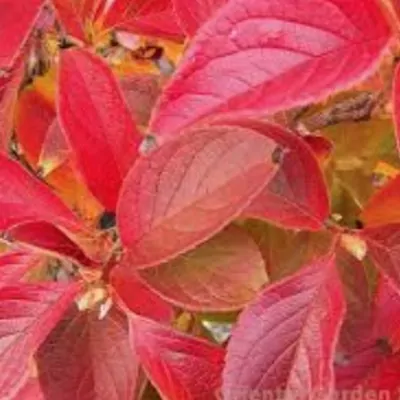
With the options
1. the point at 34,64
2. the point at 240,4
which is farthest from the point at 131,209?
the point at 34,64

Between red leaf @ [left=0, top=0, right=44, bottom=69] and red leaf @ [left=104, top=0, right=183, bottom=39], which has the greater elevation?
red leaf @ [left=0, top=0, right=44, bottom=69]

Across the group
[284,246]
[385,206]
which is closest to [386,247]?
[385,206]

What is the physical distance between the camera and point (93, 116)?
607mm

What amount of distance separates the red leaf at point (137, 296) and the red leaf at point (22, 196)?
0.18 feet

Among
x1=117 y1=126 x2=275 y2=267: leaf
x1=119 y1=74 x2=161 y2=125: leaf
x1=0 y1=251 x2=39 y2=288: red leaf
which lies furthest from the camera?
x1=119 y1=74 x2=161 y2=125: leaf

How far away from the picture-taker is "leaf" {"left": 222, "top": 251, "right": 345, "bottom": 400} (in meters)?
0.57

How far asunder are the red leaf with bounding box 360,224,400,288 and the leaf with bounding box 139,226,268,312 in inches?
2.7

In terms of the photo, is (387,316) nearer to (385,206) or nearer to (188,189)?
(385,206)

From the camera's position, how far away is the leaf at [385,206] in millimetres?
648

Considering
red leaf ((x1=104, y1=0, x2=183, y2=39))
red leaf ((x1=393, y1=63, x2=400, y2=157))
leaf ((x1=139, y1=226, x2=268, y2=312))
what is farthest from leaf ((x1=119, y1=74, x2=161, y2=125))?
red leaf ((x1=393, y1=63, x2=400, y2=157))

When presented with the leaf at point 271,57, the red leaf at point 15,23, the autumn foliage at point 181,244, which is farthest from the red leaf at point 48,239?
the leaf at point 271,57

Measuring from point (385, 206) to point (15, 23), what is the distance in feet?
0.87

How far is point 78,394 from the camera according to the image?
61 centimetres

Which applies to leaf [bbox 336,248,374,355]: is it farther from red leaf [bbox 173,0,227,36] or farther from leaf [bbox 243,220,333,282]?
red leaf [bbox 173,0,227,36]
